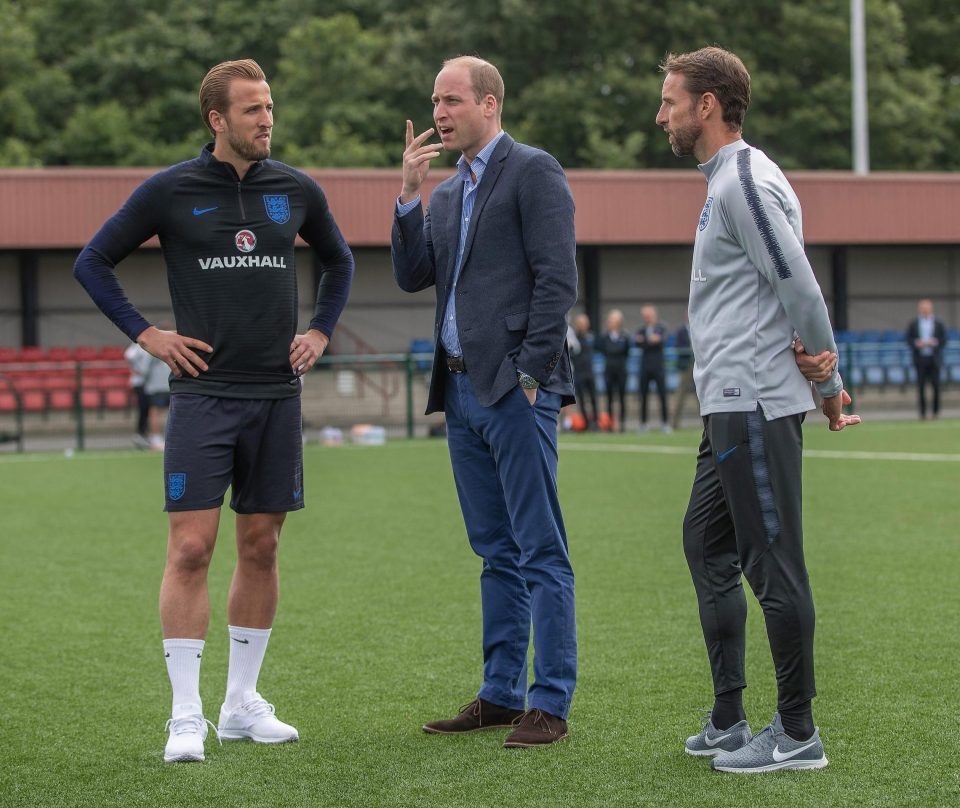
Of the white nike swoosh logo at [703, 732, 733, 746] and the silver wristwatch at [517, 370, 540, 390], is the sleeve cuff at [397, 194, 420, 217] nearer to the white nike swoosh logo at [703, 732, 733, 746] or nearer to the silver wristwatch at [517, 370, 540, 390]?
the silver wristwatch at [517, 370, 540, 390]

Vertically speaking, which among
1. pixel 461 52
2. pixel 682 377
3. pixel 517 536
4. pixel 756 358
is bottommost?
pixel 517 536

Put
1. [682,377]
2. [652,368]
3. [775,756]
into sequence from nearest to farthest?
[775,756] → [652,368] → [682,377]

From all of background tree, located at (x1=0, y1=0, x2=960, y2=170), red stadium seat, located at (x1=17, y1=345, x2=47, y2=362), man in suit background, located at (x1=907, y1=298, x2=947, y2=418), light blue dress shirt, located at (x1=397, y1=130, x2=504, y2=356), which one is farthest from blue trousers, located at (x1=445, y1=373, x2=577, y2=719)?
background tree, located at (x1=0, y1=0, x2=960, y2=170)

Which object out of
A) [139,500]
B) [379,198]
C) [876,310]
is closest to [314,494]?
[139,500]

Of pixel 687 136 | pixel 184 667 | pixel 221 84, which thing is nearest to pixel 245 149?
pixel 221 84

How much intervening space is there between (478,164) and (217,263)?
87cm

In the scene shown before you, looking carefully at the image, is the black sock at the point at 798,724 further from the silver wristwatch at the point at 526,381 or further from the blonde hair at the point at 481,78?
the blonde hair at the point at 481,78

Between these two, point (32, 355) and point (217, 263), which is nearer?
point (217, 263)

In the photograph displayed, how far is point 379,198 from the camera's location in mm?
27672

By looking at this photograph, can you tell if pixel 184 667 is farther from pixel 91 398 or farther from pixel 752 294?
pixel 91 398

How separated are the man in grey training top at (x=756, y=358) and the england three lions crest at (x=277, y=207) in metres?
1.24

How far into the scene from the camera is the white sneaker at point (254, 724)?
4.56 m

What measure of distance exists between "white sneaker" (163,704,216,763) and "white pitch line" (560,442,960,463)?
38.6 ft

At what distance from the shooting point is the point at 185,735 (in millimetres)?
4336
